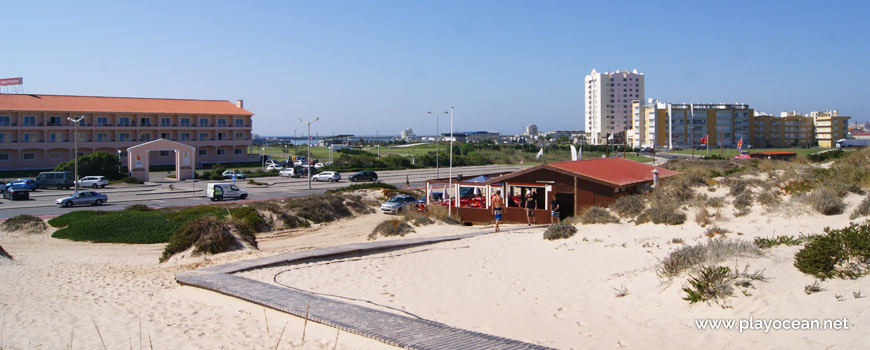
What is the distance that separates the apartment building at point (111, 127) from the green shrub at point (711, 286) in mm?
75901

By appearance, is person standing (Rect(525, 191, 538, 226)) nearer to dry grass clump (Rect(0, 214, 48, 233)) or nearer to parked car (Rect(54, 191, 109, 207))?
dry grass clump (Rect(0, 214, 48, 233))

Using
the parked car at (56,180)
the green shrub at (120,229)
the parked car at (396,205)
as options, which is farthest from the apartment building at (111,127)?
the parked car at (396,205)

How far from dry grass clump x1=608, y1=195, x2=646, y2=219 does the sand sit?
A: 2.40 meters

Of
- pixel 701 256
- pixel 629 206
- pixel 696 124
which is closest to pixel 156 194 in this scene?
pixel 629 206

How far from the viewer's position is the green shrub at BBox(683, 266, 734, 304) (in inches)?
347

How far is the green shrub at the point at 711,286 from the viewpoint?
8.81 meters

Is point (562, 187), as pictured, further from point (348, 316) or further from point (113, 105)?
point (113, 105)

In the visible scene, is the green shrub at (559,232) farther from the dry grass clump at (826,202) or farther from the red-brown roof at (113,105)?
the red-brown roof at (113,105)

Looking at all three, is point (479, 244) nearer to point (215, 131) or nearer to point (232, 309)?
point (232, 309)

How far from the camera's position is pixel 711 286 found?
8.93 m

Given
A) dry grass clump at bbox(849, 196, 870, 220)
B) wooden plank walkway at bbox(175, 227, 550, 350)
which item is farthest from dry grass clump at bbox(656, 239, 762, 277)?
dry grass clump at bbox(849, 196, 870, 220)

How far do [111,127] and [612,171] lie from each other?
223 feet

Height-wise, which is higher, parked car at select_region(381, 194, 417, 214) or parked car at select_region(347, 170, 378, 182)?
parked car at select_region(347, 170, 378, 182)

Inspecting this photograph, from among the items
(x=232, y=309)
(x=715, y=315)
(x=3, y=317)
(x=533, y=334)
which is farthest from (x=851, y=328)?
(x=3, y=317)
